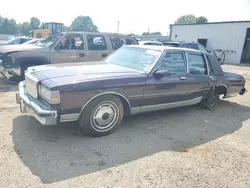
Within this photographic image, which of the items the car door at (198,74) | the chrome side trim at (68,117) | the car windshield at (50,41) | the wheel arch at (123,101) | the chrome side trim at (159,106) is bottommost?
the chrome side trim at (159,106)

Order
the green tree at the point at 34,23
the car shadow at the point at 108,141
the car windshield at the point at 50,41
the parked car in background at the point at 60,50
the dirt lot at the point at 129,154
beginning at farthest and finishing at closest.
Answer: the green tree at the point at 34,23, the car windshield at the point at 50,41, the parked car in background at the point at 60,50, the car shadow at the point at 108,141, the dirt lot at the point at 129,154

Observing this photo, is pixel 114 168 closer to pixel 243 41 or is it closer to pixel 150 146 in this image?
pixel 150 146

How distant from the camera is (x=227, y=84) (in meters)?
6.07

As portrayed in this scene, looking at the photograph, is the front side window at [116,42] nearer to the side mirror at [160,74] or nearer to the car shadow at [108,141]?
the car shadow at [108,141]

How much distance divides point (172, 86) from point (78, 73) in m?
1.88

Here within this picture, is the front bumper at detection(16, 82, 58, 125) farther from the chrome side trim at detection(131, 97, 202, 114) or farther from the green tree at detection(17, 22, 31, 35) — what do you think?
the green tree at detection(17, 22, 31, 35)

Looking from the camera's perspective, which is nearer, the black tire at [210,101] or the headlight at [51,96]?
the headlight at [51,96]

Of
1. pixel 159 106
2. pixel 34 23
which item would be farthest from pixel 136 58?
pixel 34 23

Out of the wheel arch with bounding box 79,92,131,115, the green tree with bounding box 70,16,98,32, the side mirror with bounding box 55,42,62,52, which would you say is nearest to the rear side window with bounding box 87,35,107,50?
the side mirror with bounding box 55,42,62,52

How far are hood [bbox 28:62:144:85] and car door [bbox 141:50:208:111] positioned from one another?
1.47ft

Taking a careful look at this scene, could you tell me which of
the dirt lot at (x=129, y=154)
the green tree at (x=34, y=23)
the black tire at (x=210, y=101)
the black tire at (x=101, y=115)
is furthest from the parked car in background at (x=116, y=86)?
the green tree at (x=34, y=23)

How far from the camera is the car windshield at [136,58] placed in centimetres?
460

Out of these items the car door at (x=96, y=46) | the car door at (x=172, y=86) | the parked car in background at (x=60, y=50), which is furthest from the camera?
the car door at (x=96, y=46)

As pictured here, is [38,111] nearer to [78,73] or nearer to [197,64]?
[78,73]
